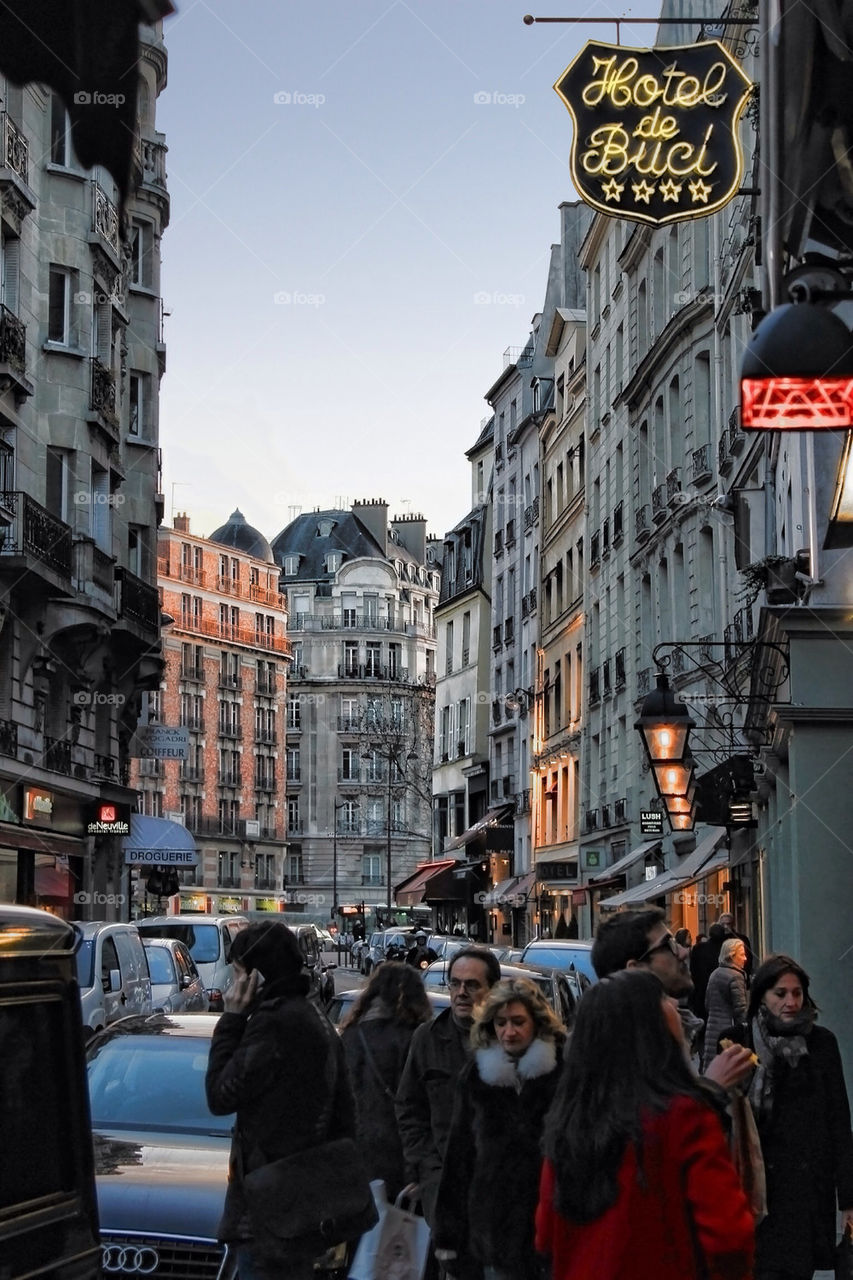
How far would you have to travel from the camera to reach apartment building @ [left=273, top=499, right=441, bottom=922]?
135250 millimetres

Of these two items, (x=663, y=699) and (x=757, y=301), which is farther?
(x=757, y=301)

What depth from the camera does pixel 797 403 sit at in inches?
297

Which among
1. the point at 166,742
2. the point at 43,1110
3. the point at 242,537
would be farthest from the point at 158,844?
the point at 242,537

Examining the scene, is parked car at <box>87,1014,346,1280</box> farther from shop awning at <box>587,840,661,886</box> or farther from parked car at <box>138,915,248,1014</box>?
shop awning at <box>587,840,661,886</box>

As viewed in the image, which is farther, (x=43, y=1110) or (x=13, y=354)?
(x=13, y=354)

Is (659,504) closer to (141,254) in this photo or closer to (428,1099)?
(141,254)

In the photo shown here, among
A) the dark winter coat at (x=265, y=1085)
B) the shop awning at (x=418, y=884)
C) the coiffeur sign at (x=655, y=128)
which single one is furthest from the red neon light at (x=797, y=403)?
the shop awning at (x=418, y=884)

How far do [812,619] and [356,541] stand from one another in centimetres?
12696

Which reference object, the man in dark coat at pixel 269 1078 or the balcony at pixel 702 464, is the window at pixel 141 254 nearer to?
the balcony at pixel 702 464

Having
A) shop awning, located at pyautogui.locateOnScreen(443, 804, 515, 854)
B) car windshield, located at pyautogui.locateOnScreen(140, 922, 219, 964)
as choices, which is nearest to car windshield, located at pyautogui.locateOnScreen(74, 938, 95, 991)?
car windshield, located at pyautogui.locateOnScreen(140, 922, 219, 964)

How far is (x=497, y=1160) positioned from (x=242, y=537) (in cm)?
11653

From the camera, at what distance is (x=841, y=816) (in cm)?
1725

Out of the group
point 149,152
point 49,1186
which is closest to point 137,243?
point 149,152

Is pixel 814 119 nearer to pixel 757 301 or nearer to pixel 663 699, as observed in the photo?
pixel 663 699
